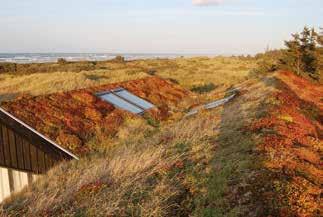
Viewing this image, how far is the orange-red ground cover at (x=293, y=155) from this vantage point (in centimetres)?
720

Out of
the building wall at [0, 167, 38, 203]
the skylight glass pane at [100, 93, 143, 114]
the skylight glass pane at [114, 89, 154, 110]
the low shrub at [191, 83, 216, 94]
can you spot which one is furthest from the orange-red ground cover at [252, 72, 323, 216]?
the low shrub at [191, 83, 216, 94]

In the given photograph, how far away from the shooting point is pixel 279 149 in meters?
10.3

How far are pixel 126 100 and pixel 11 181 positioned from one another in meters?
13.1

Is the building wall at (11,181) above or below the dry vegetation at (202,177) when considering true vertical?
below

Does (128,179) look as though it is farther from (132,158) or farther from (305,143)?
(305,143)

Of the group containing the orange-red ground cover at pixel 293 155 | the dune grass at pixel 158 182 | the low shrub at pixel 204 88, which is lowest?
the low shrub at pixel 204 88

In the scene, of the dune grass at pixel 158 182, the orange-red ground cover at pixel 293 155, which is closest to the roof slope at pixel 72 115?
the dune grass at pixel 158 182

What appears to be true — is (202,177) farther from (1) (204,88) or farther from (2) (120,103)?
(1) (204,88)

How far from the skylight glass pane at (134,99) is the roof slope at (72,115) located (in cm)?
68

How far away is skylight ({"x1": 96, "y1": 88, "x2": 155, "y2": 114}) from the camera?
22.6 m

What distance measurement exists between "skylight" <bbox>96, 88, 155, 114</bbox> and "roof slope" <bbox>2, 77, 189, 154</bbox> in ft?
1.95

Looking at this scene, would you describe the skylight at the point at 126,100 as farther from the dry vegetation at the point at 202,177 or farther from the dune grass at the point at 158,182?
the dune grass at the point at 158,182

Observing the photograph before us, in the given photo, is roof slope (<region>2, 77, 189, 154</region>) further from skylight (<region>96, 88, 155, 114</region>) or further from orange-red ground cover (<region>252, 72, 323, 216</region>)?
orange-red ground cover (<region>252, 72, 323, 216</region>)

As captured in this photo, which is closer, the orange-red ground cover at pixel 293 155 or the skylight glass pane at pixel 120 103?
the orange-red ground cover at pixel 293 155
